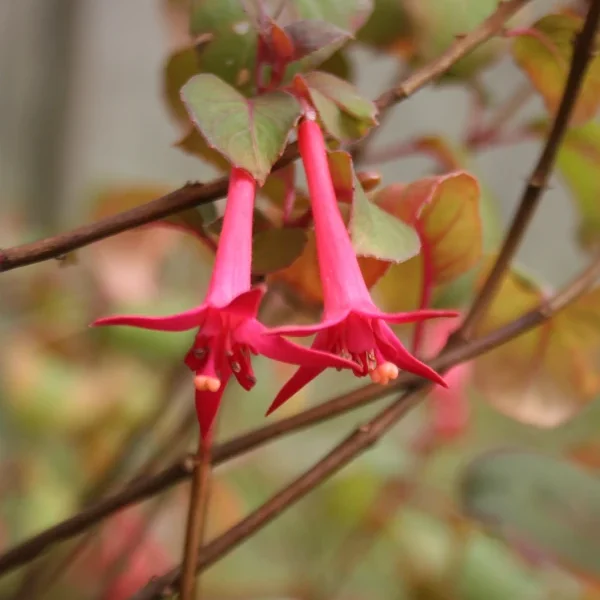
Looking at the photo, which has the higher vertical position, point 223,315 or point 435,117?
point 223,315

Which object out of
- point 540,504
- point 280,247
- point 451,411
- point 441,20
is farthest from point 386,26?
point 451,411

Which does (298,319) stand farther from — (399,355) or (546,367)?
(399,355)

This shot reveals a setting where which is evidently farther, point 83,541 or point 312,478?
point 83,541

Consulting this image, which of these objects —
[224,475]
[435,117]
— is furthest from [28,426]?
[435,117]

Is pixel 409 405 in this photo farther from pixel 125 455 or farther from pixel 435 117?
pixel 435 117

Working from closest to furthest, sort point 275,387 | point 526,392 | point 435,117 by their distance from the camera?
point 526,392 < point 275,387 < point 435,117

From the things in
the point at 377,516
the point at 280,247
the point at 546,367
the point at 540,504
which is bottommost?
the point at 377,516

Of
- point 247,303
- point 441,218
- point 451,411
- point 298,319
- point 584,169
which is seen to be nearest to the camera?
point 247,303
